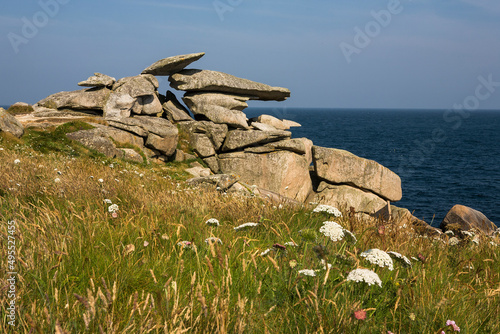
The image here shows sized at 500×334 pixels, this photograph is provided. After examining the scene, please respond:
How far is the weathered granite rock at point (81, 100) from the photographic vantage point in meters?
22.0

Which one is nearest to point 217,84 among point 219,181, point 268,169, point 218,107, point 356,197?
point 218,107

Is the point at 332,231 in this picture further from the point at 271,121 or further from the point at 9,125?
the point at 271,121

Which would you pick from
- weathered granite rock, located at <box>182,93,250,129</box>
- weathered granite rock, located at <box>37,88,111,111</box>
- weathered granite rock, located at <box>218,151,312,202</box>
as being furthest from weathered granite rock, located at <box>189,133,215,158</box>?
weathered granite rock, located at <box>37,88,111,111</box>

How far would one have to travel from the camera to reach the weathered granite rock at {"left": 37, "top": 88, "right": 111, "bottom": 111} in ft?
72.0

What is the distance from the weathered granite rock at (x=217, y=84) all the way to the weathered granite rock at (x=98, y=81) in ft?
12.6

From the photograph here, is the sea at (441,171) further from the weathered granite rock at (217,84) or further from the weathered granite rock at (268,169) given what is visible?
the weathered granite rock at (217,84)

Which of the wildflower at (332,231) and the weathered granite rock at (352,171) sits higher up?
the wildflower at (332,231)

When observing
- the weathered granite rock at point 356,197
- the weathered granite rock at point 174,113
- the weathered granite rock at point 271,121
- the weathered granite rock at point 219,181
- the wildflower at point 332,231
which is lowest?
the weathered granite rock at point 356,197

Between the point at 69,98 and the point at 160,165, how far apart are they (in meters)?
7.69

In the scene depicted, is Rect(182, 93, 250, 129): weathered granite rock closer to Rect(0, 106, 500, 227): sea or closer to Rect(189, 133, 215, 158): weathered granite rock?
Rect(189, 133, 215, 158): weathered granite rock

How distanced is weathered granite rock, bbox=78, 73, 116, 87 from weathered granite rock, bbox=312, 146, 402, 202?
12993mm

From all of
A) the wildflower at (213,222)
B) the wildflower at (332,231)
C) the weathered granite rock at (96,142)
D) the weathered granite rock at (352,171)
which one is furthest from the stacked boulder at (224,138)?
the wildflower at (332,231)

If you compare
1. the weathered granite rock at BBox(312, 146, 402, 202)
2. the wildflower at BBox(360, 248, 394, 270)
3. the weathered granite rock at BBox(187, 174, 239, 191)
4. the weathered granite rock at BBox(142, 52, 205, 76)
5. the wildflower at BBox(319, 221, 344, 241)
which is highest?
the weathered granite rock at BBox(142, 52, 205, 76)

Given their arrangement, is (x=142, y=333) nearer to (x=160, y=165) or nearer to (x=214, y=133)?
(x=160, y=165)
